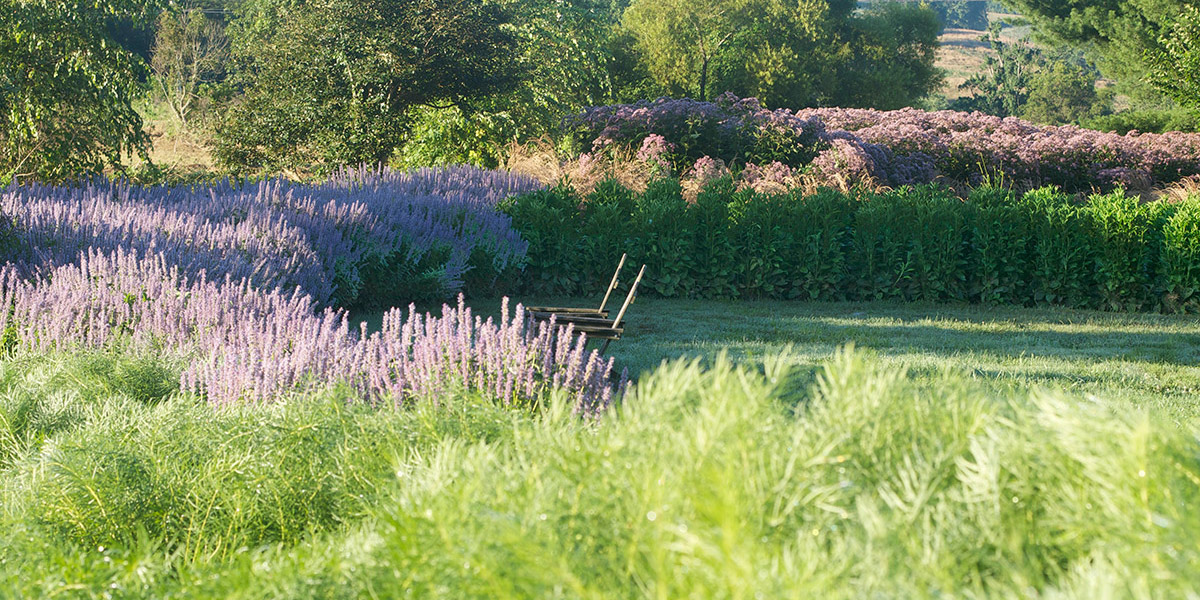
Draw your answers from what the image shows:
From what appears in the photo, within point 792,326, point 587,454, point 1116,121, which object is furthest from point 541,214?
point 1116,121

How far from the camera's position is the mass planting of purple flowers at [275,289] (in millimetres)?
3701

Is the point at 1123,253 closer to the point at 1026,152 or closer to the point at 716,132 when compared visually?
the point at 716,132

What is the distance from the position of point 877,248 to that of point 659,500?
8.23 meters

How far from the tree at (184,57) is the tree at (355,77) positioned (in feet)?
58.8

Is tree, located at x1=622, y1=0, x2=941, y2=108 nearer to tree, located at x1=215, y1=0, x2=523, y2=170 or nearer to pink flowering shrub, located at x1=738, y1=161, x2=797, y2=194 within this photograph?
tree, located at x1=215, y1=0, x2=523, y2=170

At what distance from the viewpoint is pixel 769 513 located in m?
1.59

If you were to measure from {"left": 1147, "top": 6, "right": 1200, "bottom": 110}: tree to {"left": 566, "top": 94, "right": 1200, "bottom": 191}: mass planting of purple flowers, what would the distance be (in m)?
1.24

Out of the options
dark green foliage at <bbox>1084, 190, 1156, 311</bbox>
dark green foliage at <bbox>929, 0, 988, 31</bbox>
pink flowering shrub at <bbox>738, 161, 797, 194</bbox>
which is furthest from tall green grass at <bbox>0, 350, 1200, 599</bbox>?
dark green foliage at <bbox>929, 0, 988, 31</bbox>

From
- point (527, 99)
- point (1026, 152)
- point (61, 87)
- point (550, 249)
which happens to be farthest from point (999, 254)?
point (61, 87)

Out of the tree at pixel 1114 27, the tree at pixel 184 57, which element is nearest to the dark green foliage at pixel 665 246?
the tree at pixel 1114 27

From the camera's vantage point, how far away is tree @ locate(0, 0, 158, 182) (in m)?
12.2

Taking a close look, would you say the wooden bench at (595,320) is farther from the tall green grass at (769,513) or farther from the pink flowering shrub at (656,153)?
the pink flowering shrub at (656,153)

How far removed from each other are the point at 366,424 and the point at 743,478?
1446 mm

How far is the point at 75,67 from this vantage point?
1231 centimetres
